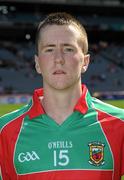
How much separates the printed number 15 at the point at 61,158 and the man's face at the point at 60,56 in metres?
0.37

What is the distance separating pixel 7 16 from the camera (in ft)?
125

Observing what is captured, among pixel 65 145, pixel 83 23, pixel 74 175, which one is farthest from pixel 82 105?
pixel 83 23

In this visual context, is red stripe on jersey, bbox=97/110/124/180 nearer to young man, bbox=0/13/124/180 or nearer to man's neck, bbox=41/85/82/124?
young man, bbox=0/13/124/180

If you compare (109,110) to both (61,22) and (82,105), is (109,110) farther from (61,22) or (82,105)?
(61,22)

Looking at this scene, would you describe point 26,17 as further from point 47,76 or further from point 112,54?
point 47,76

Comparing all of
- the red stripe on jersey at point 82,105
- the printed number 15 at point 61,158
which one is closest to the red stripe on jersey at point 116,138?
the red stripe on jersey at point 82,105

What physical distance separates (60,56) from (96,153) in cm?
60

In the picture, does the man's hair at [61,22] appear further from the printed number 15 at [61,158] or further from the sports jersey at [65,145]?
the printed number 15 at [61,158]

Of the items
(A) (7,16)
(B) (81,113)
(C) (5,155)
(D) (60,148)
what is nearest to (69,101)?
(B) (81,113)

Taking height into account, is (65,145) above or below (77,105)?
below

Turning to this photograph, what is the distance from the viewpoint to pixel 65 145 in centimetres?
262

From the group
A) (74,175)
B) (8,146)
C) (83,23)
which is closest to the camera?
(74,175)

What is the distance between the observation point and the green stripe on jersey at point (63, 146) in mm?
2600

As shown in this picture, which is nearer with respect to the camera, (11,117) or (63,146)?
(63,146)
